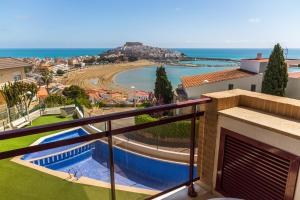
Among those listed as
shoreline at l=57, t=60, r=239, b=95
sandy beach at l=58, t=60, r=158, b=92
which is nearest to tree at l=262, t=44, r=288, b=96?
shoreline at l=57, t=60, r=239, b=95

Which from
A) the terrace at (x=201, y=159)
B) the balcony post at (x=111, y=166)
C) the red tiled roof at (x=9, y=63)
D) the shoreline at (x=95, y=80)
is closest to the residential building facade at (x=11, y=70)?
the red tiled roof at (x=9, y=63)

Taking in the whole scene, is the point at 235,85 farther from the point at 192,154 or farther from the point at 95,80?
the point at 95,80

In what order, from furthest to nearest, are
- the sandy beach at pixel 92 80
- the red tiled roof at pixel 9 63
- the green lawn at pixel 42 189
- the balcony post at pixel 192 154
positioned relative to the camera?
the sandy beach at pixel 92 80 → the red tiled roof at pixel 9 63 → the balcony post at pixel 192 154 → the green lawn at pixel 42 189

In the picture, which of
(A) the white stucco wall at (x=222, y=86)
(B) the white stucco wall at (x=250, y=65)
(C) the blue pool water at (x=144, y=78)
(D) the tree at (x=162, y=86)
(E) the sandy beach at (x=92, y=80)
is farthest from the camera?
(C) the blue pool water at (x=144, y=78)

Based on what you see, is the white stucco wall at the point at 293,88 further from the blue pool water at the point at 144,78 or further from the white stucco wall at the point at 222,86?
the blue pool water at the point at 144,78

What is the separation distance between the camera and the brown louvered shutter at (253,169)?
1.82 meters

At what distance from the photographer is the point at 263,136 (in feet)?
6.35

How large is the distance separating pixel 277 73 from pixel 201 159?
1351 cm

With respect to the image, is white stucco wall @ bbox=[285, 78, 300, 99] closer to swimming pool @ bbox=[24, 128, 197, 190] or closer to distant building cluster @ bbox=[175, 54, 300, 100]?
distant building cluster @ bbox=[175, 54, 300, 100]

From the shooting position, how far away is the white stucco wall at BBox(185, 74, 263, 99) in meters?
15.5

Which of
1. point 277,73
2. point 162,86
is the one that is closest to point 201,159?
point 277,73

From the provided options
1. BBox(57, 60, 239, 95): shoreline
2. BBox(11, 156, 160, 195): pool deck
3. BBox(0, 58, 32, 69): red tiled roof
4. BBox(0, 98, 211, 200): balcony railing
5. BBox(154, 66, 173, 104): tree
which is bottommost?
BBox(57, 60, 239, 95): shoreline

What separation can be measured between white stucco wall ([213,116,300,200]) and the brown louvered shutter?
0.12ft

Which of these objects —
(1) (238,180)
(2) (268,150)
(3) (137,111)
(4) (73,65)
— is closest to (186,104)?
(3) (137,111)
